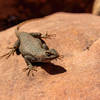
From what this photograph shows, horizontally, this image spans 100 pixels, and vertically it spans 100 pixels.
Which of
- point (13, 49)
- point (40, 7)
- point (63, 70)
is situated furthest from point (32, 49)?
point (40, 7)

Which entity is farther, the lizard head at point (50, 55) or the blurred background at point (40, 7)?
the blurred background at point (40, 7)

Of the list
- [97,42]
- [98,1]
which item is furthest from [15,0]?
[97,42]

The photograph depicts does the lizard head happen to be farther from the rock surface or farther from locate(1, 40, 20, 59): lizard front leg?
locate(1, 40, 20, 59): lizard front leg

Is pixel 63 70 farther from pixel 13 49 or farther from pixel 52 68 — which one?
pixel 13 49

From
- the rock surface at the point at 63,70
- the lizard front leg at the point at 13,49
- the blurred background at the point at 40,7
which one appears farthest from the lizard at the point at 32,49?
the blurred background at the point at 40,7

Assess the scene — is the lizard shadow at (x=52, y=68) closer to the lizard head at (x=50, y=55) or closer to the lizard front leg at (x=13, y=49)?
the lizard head at (x=50, y=55)

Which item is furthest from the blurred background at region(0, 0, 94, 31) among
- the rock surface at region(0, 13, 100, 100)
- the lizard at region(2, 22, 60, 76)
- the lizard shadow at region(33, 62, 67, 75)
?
the lizard shadow at region(33, 62, 67, 75)
